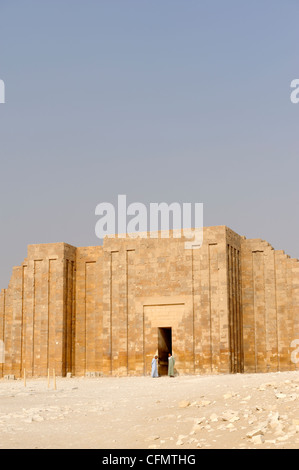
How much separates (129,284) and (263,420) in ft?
65.3

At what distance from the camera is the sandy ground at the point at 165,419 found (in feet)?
33.7

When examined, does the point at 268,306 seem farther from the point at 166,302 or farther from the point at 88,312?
the point at 88,312

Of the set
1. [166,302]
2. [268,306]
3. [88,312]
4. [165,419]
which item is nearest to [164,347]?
[166,302]

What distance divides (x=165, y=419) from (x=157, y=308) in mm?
17298

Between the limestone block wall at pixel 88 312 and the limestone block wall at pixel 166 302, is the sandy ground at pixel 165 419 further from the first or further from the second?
the limestone block wall at pixel 88 312

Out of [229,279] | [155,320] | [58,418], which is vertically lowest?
[58,418]

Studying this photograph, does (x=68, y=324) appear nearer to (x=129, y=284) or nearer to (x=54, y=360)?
(x=54, y=360)

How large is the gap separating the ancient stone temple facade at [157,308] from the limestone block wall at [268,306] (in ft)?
0.16

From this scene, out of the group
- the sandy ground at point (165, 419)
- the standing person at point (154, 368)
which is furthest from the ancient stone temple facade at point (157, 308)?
the sandy ground at point (165, 419)

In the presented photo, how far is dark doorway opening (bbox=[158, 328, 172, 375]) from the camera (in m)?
29.8

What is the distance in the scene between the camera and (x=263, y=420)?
36.1 ft

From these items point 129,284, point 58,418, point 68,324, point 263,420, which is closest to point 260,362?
point 129,284

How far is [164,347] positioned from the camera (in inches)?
1196

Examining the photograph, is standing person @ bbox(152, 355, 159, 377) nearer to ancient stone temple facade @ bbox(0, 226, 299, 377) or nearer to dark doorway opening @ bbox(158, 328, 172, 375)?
ancient stone temple facade @ bbox(0, 226, 299, 377)
